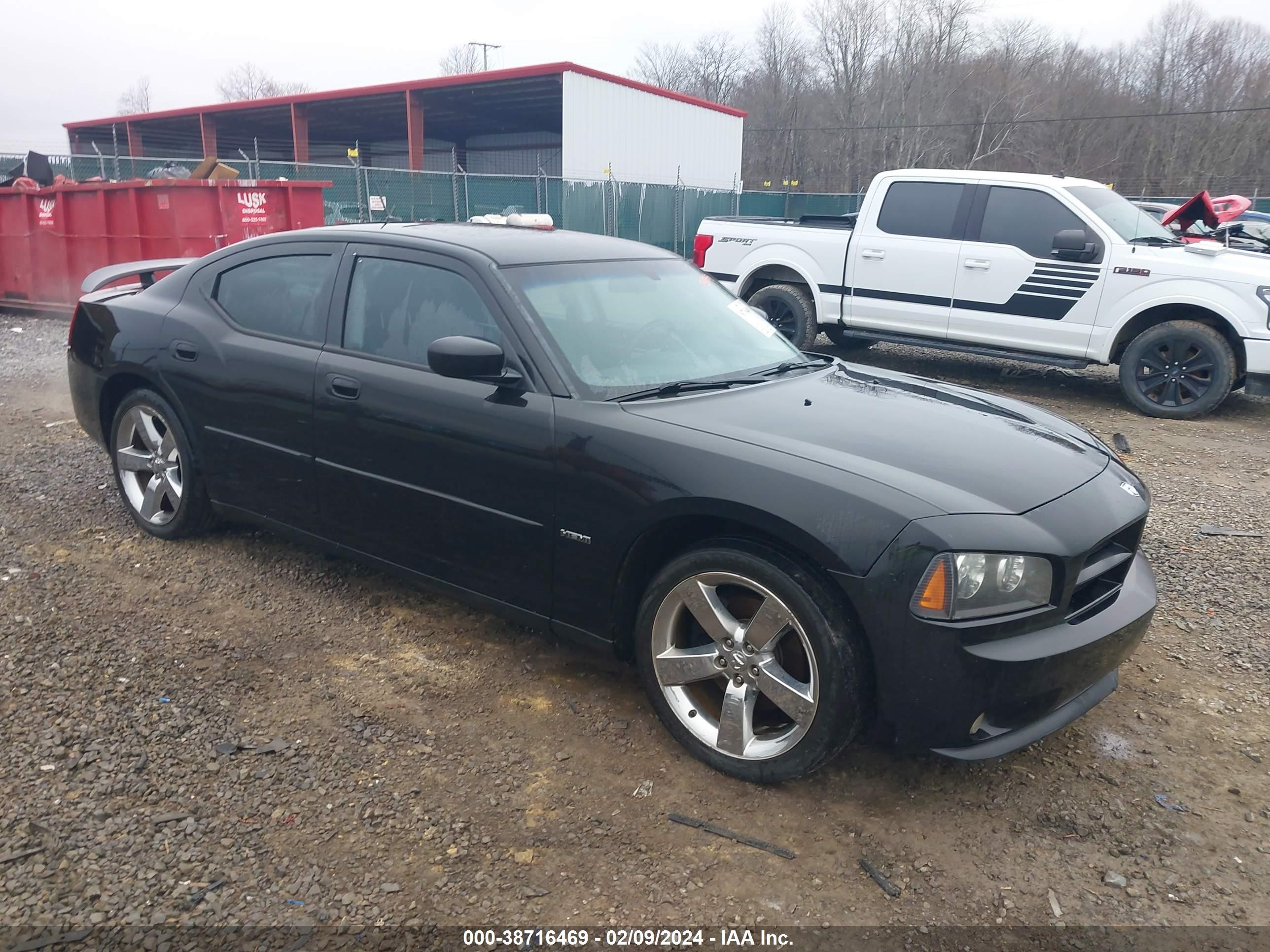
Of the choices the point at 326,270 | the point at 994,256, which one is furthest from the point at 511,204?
the point at 326,270

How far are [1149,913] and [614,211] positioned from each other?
67.4 feet

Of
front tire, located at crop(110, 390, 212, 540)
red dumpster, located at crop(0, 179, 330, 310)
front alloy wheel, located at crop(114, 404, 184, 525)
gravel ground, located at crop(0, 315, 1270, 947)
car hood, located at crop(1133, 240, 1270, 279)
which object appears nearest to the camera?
gravel ground, located at crop(0, 315, 1270, 947)

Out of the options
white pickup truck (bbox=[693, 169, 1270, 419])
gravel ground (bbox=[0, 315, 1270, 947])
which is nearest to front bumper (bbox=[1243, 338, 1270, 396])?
white pickup truck (bbox=[693, 169, 1270, 419])

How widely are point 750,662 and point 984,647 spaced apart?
2.24 ft

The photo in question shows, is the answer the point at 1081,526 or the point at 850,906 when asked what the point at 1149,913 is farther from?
the point at 1081,526

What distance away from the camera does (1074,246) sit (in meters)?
8.27

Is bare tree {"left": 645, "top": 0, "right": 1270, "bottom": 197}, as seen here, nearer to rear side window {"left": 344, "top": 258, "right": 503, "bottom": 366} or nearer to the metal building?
the metal building

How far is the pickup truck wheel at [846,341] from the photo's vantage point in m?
10.4

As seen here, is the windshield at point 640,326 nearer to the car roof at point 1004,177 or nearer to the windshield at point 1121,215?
the car roof at point 1004,177

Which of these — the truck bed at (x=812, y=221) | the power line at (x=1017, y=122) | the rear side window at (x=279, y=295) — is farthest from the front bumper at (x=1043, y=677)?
the power line at (x=1017, y=122)

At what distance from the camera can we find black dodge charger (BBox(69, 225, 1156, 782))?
265 cm

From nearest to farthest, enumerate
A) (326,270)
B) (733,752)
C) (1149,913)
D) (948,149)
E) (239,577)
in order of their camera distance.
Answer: (1149,913) < (733,752) < (326,270) < (239,577) < (948,149)

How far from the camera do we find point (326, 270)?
4.04m

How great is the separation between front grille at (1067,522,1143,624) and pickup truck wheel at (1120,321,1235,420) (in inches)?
231
